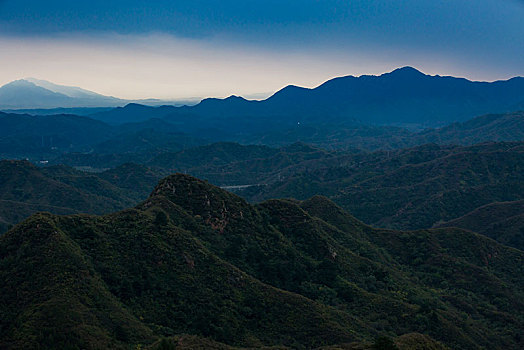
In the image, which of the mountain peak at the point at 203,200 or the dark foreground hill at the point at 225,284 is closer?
the dark foreground hill at the point at 225,284

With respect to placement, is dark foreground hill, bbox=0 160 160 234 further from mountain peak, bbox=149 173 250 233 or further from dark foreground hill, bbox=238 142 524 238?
mountain peak, bbox=149 173 250 233

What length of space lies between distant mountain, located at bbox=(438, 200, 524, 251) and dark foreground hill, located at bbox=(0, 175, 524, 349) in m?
16.3

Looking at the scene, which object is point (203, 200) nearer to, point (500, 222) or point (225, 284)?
point (225, 284)

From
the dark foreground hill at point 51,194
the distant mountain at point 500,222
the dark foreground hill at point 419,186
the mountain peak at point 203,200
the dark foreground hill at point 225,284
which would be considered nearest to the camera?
the dark foreground hill at point 225,284

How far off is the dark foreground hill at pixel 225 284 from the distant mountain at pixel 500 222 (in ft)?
53.5

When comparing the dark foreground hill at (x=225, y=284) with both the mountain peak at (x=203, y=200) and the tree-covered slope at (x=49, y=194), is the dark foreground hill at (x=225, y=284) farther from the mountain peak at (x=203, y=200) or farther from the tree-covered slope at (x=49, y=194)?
the tree-covered slope at (x=49, y=194)

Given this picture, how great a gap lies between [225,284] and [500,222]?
69.4 meters

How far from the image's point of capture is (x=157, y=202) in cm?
4806

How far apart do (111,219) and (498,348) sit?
138 ft

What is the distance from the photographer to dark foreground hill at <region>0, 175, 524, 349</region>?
1095 inches

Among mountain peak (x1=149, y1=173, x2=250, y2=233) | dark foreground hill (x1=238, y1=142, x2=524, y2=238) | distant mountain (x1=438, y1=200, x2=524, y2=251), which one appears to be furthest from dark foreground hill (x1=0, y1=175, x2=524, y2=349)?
dark foreground hill (x1=238, y1=142, x2=524, y2=238)

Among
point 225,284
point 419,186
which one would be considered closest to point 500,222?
point 419,186

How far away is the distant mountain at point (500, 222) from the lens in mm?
76000

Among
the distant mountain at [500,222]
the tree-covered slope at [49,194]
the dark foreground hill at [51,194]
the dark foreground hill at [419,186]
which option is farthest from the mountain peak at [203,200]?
the tree-covered slope at [49,194]
